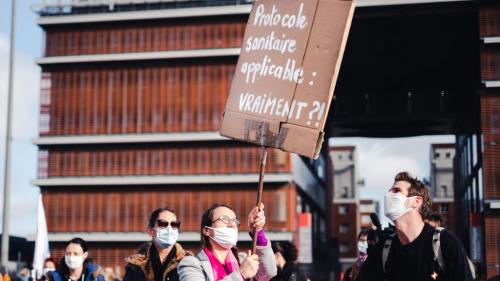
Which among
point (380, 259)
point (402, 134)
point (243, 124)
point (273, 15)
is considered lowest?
point (380, 259)

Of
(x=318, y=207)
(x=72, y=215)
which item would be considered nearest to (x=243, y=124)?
(x=72, y=215)

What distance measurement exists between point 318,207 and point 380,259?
194ft

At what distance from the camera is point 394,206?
5969 mm

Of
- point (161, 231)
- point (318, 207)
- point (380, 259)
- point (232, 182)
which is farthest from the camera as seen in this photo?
point (318, 207)

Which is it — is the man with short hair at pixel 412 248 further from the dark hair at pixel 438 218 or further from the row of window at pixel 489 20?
the row of window at pixel 489 20

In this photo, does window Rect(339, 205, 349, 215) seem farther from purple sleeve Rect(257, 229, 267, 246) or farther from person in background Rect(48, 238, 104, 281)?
purple sleeve Rect(257, 229, 267, 246)

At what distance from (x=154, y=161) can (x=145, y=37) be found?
19.2 ft

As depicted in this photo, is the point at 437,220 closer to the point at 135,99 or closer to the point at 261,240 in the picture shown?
the point at 261,240

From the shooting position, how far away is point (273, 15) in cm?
668

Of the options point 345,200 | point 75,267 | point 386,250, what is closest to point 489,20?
point 75,267

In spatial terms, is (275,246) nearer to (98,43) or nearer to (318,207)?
Result: (98,43)

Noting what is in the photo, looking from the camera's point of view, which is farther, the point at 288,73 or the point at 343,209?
the point at 343,209

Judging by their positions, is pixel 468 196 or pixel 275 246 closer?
pixel 275 246

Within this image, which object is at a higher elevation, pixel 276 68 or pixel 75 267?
pixel 276 68
